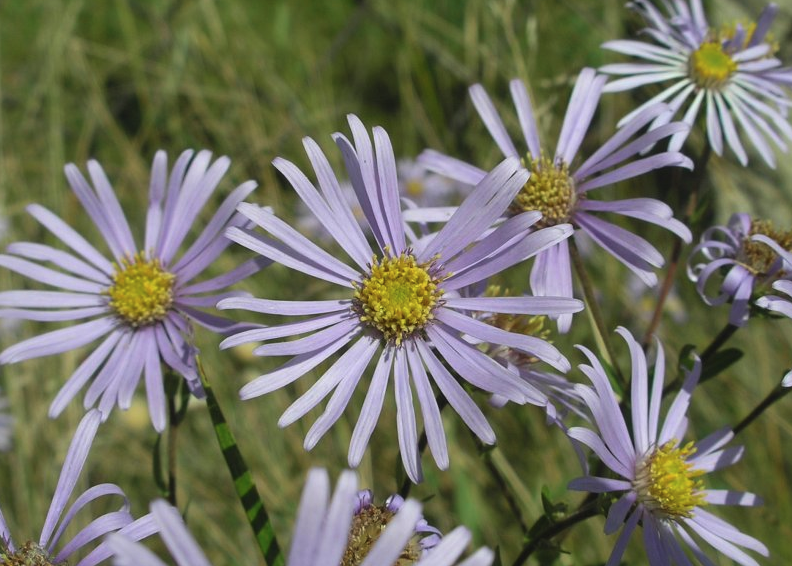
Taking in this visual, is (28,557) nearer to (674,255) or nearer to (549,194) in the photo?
(549,194)

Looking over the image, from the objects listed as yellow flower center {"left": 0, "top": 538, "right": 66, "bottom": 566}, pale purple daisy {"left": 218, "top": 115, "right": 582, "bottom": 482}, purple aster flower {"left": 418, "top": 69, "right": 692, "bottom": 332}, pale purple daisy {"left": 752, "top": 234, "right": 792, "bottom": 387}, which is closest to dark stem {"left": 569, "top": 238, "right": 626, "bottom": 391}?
purple aster flower {"left": 418, "top": 69, "right": 692, "bottom": 332}

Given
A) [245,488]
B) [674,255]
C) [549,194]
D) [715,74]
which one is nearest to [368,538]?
[245,488]

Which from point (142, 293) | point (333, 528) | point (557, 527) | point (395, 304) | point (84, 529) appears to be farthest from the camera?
point (142, 293)

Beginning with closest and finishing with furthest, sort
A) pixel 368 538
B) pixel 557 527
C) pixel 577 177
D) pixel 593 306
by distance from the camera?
pixel 368 538 < pixel 557 527 < pixel 593 306 < pixel 577 177

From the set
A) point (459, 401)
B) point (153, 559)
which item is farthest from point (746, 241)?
point (153, 559)

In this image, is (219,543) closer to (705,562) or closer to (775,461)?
(705,562)

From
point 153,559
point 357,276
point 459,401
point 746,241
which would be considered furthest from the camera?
point 746,241

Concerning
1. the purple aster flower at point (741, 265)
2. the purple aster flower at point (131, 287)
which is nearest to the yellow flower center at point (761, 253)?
the purple aster flower at point (741, 265)
